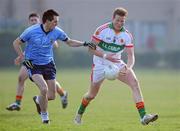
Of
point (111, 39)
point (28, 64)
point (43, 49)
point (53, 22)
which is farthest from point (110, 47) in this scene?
point (28, 64)

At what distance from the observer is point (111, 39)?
15125mm

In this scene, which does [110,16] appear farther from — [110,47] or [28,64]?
[110,47]

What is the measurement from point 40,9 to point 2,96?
38.0 meters

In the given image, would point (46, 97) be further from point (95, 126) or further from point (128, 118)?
point (128, 118)

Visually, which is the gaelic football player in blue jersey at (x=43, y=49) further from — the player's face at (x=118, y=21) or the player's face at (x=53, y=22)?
the player's face at (x=118, y=21)

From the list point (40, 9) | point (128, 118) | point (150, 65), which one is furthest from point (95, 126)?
point (40, 9)

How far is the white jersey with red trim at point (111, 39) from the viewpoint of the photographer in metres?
15.1

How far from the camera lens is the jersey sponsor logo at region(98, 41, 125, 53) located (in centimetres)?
1517

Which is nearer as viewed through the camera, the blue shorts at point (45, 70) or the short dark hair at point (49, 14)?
the short dark hair at point (49, 14)

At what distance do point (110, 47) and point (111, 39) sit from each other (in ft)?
0.58

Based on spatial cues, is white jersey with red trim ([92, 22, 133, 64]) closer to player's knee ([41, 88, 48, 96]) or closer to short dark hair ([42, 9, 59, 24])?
short dark hair ([42, 9, 59, 24])

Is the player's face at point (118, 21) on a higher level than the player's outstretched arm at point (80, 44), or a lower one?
higher

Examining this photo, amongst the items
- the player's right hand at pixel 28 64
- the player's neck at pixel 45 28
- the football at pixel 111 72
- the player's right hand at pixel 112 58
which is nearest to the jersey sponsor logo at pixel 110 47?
the player's right hand at pixel 112 58

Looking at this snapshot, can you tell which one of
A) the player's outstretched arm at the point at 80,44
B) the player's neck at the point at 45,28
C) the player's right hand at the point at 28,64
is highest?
the player's neck at the point at 45,28
